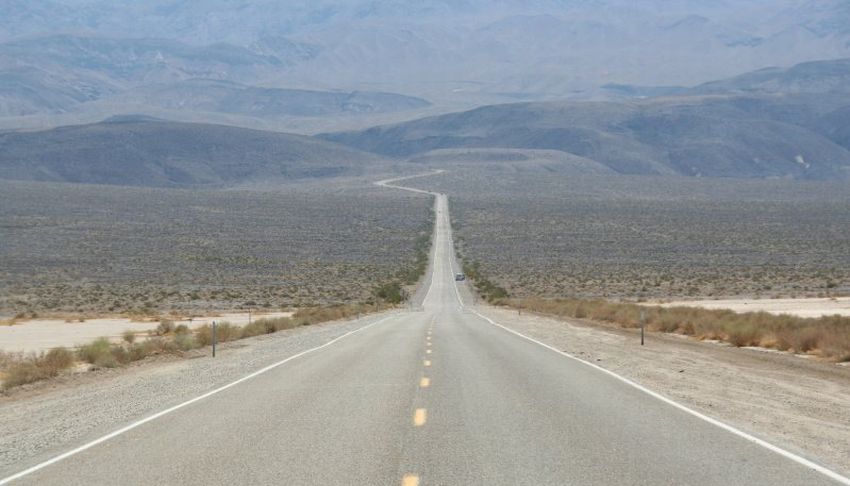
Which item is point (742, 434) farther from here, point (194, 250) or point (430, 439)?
point (194, 250)

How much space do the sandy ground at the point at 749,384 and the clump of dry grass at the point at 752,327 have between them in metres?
0.66

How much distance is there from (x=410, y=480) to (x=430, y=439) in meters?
1.92

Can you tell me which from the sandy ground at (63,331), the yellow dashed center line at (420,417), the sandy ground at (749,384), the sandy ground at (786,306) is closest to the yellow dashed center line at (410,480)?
the yellow dashed center line at (420,417)

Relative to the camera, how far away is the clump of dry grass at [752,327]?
70.4 feet

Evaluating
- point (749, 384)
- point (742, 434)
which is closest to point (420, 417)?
point (742, 434)

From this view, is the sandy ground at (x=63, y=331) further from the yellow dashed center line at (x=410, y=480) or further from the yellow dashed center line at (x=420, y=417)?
the yellow dashed center line at (x=410, y=480)

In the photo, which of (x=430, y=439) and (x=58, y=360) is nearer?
(x=430, y=439)

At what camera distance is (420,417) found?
12344mm

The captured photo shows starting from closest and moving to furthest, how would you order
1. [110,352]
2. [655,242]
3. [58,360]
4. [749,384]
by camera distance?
[749,384] → [58,360] → [110,352] → [655,242]

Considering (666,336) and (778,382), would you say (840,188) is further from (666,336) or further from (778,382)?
(778,382)

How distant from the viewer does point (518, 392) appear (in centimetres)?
1476

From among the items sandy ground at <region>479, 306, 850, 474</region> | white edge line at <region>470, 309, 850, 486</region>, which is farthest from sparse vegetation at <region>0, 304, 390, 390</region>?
white edge line at <region>470, 309, 850, 486</region>

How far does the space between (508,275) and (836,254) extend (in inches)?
1154

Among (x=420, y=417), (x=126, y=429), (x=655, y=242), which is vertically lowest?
(x=126, y=429)
